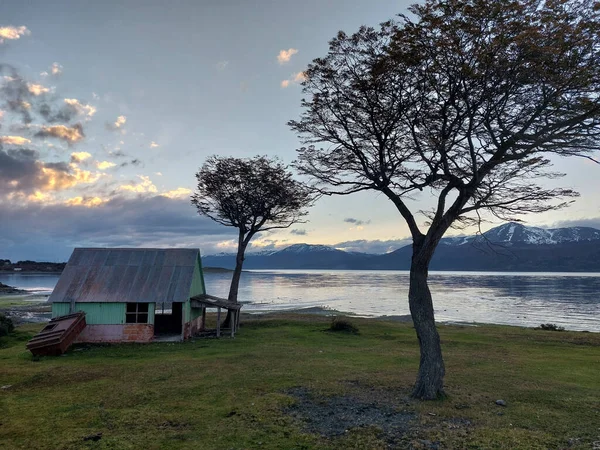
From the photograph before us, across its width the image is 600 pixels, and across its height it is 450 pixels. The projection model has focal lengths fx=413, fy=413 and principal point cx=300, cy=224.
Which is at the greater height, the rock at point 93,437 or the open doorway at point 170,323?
the rock at point 93,437

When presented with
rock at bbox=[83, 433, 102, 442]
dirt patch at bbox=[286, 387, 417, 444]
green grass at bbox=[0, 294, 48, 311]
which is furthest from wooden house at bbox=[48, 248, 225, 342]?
green grass at bbox=[0, 294, 48, 311]

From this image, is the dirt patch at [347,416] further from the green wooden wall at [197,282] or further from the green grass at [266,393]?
the green wooden wall at [197,282]

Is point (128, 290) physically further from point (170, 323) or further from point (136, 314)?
point (170, 323)

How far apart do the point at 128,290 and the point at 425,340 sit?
63.9 feet

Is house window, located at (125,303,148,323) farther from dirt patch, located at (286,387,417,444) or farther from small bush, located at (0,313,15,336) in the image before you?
dirt patch, located at (286,387,417,444)

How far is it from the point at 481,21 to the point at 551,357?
1758 centimetres

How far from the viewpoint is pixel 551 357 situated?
21125mm

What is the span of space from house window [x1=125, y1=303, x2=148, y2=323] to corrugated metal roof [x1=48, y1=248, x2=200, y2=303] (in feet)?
1.74

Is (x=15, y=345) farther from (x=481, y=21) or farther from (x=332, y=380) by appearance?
(x=481, y=21)

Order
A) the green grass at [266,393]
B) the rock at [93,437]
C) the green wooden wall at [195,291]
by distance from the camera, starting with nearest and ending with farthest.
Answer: the rock at [93,437] < the green grass at [266,393] < the green wooden wall at [195,291]

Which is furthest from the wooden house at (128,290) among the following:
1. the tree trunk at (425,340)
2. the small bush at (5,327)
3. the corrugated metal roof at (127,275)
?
the tree trunk at (425,340)

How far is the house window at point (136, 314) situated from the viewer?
25.4 metres

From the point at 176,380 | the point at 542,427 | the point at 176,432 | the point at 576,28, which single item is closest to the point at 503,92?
the point at 576,28

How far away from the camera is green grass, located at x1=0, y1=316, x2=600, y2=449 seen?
948 cm
